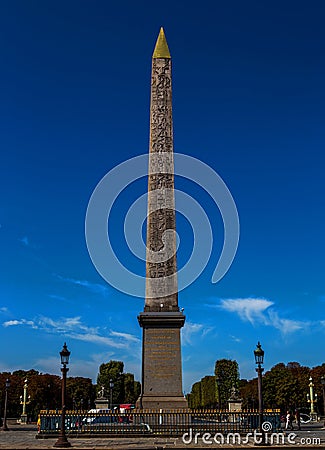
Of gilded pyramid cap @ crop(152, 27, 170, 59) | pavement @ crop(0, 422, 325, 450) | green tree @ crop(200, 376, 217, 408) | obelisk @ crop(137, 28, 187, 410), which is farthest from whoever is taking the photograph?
green tree @ crop(200, 376, 217, 408)

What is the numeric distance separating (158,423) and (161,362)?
2.67m

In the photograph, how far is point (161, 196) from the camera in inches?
1019

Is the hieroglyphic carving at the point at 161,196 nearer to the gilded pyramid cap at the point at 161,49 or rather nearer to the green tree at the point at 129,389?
the gilded pyramid cap at the point at 161,49

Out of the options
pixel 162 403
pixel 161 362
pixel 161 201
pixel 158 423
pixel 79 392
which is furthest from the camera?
pixel 79 392

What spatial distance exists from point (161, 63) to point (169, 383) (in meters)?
15.3

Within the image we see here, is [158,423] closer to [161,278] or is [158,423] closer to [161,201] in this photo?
[161,278]

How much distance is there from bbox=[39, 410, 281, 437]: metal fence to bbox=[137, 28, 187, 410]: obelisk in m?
0.94

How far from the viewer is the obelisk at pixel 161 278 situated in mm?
23156

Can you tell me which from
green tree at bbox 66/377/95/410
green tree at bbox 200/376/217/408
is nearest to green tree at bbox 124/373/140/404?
green tree at bbox 66/377/95/410
